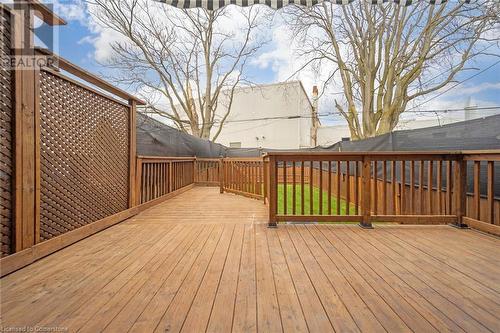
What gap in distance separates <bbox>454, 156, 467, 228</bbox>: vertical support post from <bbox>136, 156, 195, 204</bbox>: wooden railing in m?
4.35

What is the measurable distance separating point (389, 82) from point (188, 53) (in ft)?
28.7

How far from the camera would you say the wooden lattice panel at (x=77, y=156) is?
7.18 feet

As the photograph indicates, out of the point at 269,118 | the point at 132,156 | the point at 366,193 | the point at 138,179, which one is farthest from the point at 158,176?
the point at 269,118

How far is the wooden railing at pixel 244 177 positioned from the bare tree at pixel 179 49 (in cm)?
571

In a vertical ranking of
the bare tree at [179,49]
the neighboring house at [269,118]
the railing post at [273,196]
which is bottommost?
the railing post at [273,196]

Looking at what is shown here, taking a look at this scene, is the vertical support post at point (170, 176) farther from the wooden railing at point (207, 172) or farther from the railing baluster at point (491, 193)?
the railing baluster at point (491, 193)

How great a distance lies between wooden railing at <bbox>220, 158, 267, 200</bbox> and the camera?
547 centimetres

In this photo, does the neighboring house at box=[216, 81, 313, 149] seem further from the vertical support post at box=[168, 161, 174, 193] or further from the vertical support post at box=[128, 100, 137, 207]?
the vertical support post at box=[128, 100, 137, 207]

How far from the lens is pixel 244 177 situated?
5.98 meters

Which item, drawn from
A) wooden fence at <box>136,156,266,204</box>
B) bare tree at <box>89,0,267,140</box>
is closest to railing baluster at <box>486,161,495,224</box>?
wooden fence at <box>136,156,266,204</box>

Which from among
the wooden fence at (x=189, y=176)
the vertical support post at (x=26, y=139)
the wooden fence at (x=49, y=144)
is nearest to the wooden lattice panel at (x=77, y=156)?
the wooden fence at (x=49, y=144)

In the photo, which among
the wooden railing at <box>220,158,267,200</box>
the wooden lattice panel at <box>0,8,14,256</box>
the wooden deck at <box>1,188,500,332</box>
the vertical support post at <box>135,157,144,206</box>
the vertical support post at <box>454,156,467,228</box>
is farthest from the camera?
the wooden railing at <box>220,158,267,200</box>

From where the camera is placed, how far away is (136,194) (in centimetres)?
385

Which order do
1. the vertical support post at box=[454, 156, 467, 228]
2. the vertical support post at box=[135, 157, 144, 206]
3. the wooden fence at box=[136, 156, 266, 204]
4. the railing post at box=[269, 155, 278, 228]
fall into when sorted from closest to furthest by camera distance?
the vertical support post at box=[454, 156, 467, 228]
the railing post at box=[269, 155, 278, 228]
the vertical support post at box=[135, 157, 144, 206]
the wooden fence at box=[136, 156, 266, 204]
